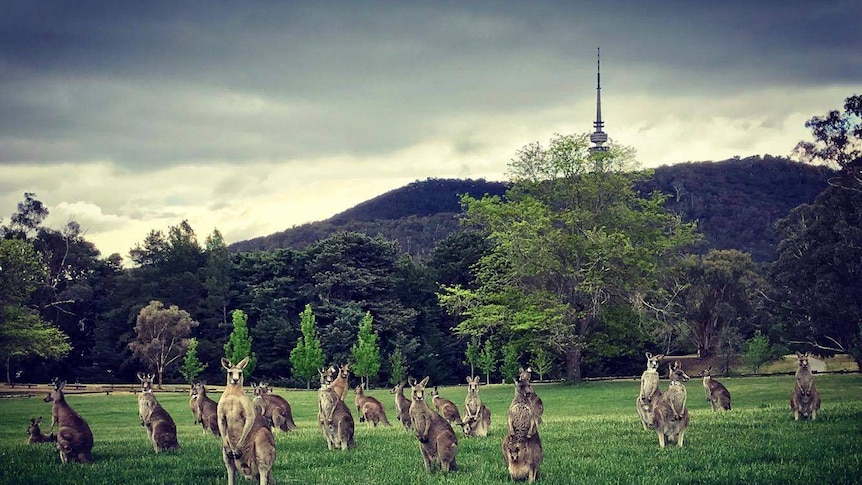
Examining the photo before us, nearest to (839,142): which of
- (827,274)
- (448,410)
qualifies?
(827,274)

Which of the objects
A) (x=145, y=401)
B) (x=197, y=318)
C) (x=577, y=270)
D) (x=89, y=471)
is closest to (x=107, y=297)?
(x=197, y=318)

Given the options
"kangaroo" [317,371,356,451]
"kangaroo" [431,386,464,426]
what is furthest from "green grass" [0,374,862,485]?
"kangaroo" [431,386,464,426]

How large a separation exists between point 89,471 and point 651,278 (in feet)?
160

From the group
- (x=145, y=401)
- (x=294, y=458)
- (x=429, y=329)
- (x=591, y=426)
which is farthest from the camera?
(x=429, y=329)

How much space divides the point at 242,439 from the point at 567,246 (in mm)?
44094

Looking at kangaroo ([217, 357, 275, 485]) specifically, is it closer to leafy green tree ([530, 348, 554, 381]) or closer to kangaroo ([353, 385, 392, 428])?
kangaroo ([353, 385, 392, 428])

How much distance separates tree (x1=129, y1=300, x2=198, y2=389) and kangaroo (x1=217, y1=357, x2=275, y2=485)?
5297 centimetres

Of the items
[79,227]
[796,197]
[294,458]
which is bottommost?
[294,458]

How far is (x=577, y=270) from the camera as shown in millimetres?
56031

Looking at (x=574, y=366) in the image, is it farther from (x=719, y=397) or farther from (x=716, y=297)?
(x=716, y=297)

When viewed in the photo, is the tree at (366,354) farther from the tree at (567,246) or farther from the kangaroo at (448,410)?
the kangaroo at (448,410)

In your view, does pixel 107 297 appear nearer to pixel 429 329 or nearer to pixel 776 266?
pixel 429 329

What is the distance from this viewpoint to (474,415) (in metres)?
22.2

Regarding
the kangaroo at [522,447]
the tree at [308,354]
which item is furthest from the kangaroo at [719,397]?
the tree at [308,354]
